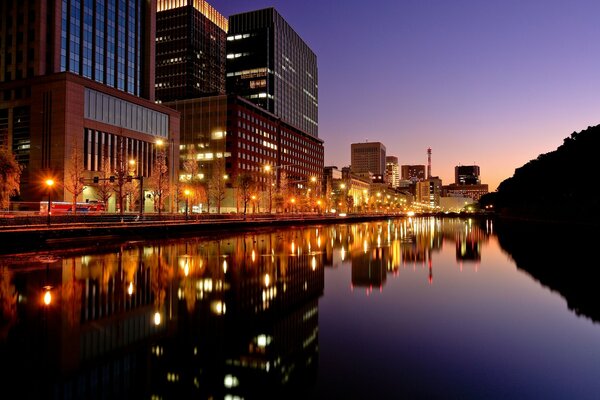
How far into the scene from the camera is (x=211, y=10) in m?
194

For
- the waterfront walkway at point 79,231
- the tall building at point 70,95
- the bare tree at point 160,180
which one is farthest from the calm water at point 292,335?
the tall building at point 70,95

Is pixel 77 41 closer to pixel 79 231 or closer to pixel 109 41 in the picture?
pixel 109 41

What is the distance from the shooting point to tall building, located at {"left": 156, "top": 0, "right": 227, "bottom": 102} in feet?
586

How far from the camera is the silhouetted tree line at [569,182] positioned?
7331 cm

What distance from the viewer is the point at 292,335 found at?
10102mm

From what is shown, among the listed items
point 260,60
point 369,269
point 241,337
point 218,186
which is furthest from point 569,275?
point 260,60

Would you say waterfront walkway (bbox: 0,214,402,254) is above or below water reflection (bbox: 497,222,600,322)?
above

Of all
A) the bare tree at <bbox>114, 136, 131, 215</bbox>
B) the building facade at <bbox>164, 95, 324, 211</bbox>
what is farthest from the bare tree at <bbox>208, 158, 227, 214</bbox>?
the bare tree at <bbox>114, 136, 131, 215</bbox>

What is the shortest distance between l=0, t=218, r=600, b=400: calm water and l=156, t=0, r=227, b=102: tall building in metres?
171

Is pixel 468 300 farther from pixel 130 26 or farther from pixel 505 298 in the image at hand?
pixel 130 26

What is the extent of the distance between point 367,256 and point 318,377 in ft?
68.7

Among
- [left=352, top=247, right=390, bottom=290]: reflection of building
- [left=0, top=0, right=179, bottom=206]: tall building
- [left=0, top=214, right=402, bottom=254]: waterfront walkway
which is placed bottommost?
[left=352, top=247, right=390, bottom=290]: reflection of building

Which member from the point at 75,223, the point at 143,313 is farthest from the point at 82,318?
the point at 75,223

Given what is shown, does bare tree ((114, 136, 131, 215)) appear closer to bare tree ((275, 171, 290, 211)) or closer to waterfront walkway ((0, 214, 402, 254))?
waterfront walkway ((0, 214, 402, 254))
